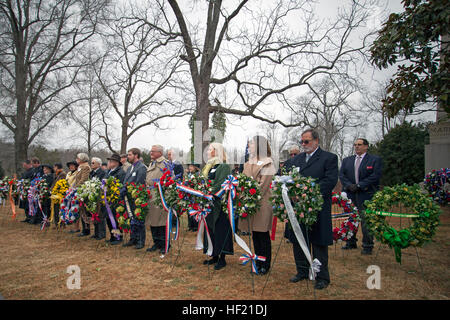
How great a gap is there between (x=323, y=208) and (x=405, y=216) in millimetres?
1515

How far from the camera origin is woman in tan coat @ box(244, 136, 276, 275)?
15.6ft

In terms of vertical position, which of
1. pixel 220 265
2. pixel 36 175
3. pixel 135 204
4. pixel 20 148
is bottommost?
pixel 220 265

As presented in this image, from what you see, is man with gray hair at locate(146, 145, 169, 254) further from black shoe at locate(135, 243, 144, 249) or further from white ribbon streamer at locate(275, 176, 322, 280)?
white ribbon streamer at locate(275, 176, 322, 280)

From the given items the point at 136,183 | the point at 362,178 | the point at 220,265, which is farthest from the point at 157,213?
the point at 362,178

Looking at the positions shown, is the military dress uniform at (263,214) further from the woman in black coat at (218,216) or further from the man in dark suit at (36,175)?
the man in dark suit at (36,175)

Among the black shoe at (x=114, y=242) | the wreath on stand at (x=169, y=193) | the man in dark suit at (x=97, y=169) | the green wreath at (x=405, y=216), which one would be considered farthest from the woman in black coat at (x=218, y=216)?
the man in dark suit at (x=97, y=169)

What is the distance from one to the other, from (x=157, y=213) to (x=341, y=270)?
389 centimetres

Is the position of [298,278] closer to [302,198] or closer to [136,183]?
[302,198]

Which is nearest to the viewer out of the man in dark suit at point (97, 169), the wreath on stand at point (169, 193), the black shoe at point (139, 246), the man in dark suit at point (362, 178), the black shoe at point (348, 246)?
the wreath on stand at point (169, 193)

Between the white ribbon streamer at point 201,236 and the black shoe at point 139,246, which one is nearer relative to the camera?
the white ribbon streamer at point 201,236

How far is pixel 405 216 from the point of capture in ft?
15.1

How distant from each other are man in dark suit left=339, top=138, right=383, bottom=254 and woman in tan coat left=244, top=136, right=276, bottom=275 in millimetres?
2405

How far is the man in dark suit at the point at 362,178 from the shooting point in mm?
6066

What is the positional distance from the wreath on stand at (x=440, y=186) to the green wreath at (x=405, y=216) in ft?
17.0
